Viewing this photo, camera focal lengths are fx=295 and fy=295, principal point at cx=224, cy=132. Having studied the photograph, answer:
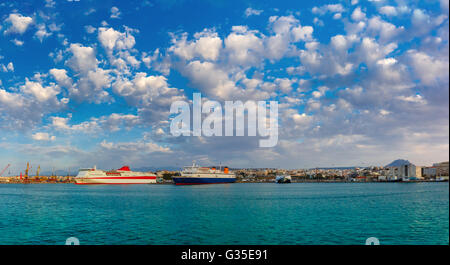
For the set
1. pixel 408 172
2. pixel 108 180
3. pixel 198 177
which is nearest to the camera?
pixel 198 177

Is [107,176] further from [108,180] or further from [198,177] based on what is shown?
[198,177]

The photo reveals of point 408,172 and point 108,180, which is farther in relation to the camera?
point 408,172

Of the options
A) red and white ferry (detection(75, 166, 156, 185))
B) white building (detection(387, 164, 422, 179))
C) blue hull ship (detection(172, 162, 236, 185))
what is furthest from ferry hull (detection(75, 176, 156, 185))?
white building (detection(387, 164, 422, 179))

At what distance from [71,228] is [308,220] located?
54.7 ft

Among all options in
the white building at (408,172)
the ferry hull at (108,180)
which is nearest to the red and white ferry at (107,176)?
the ferry hull at (108,180)

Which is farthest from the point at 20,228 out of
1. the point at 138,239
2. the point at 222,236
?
the point at 222,236

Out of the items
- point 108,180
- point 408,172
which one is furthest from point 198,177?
point 408,172

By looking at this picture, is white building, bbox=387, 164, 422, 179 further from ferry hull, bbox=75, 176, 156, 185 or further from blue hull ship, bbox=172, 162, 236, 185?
ferry hull, bbox=75, 176, 156, 185

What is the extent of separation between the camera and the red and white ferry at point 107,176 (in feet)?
368

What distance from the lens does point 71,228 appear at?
19578 millimetres

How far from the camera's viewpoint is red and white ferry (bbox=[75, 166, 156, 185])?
11212 centimetres

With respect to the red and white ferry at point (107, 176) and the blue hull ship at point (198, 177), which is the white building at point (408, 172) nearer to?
the blue hull ship at point (198, 177)

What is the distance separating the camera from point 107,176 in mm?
112750
